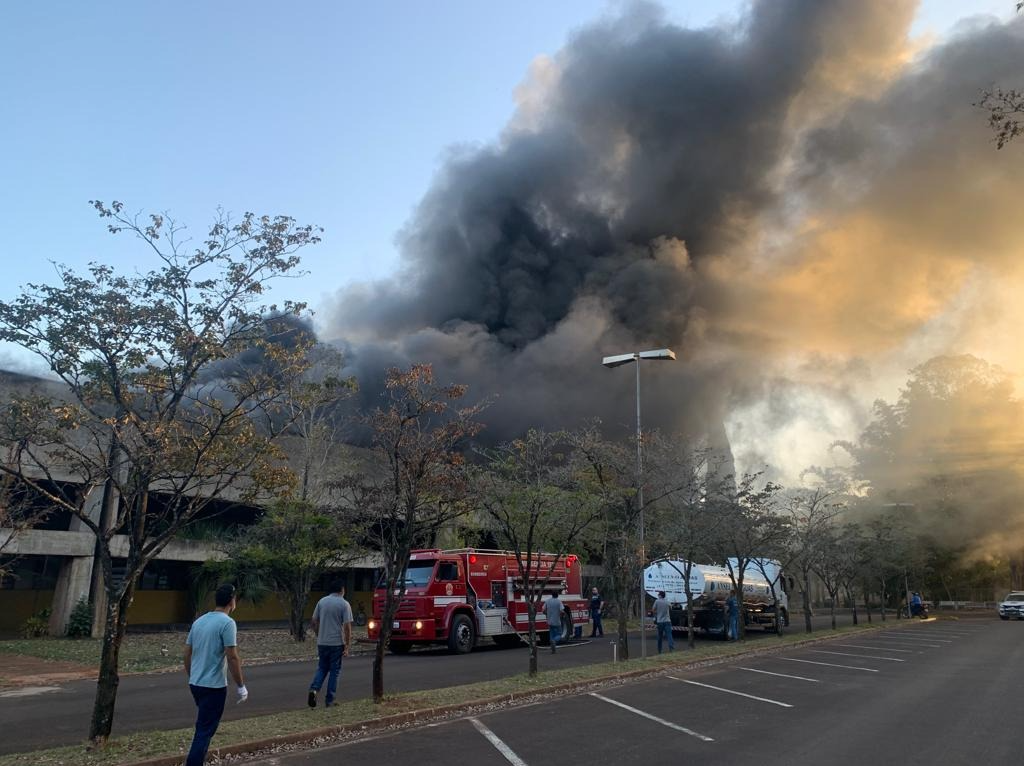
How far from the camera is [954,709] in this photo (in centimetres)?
1098

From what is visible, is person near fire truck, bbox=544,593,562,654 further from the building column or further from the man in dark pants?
the building column

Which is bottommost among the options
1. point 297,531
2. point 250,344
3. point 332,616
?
point 332,616

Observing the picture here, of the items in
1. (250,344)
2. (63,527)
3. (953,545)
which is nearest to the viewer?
(250,344)

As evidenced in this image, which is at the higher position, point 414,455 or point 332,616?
point 414,455

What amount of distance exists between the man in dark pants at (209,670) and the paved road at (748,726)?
1327 mm

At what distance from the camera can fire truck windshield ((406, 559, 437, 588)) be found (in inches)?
759

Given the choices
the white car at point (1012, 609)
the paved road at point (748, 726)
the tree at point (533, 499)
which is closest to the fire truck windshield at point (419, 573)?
the tree at point (533, 499)

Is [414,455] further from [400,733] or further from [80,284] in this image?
[80,284]

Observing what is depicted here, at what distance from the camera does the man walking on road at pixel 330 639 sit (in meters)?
9.92

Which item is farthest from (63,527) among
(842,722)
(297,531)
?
(842,722)

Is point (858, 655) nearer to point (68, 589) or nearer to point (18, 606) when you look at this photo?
point (68, 589)

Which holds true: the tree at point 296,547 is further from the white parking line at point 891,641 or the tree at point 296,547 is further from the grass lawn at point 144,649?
the white parking line at point 891,641

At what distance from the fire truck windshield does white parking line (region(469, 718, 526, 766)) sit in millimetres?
9685

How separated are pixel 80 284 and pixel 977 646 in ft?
85.1
